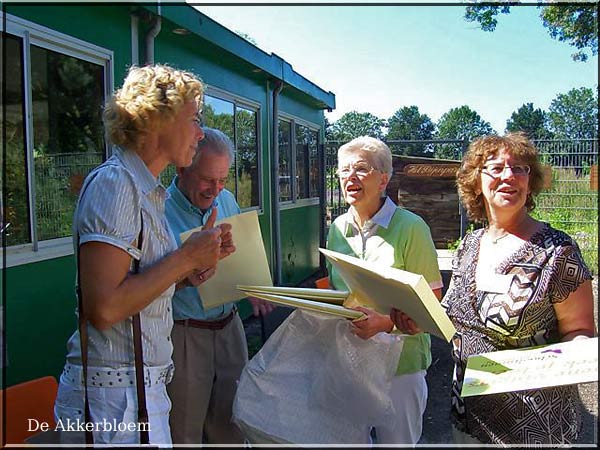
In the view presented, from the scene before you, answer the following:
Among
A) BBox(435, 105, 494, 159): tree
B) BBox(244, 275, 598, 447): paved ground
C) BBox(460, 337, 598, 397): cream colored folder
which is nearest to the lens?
BBox(460, 337, 598, 397): cream colored folder

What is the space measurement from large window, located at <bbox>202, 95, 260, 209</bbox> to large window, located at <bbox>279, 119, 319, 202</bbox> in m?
1.14

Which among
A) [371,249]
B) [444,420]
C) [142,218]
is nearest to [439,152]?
[444,420]

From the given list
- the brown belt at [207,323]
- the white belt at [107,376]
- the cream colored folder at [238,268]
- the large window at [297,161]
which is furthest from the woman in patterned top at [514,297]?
the large window at [297,161]

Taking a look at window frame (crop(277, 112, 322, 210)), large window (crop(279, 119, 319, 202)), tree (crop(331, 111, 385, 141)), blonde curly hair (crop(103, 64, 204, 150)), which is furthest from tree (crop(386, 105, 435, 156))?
blonde curly hair (crop(103, 64, 204, 150))

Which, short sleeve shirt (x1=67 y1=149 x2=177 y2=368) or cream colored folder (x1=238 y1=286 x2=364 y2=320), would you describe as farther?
cream colored folder (x1=238 y1=286 x2=364 y2=320)

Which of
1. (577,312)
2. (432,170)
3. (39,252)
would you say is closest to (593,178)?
(432,170)

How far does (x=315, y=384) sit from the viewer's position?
6.66 feet

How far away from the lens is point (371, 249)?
230 centimetres

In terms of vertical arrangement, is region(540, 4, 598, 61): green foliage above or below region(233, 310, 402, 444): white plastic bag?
above

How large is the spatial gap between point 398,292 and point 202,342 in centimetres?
94

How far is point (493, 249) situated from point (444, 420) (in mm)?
2380

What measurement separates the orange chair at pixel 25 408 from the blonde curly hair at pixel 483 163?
189cm

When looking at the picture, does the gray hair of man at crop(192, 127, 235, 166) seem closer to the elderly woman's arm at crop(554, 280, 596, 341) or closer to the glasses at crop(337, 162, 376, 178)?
the glasses at crop(337, 162, 376, 178)

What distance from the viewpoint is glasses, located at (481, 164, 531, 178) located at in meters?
1.96
